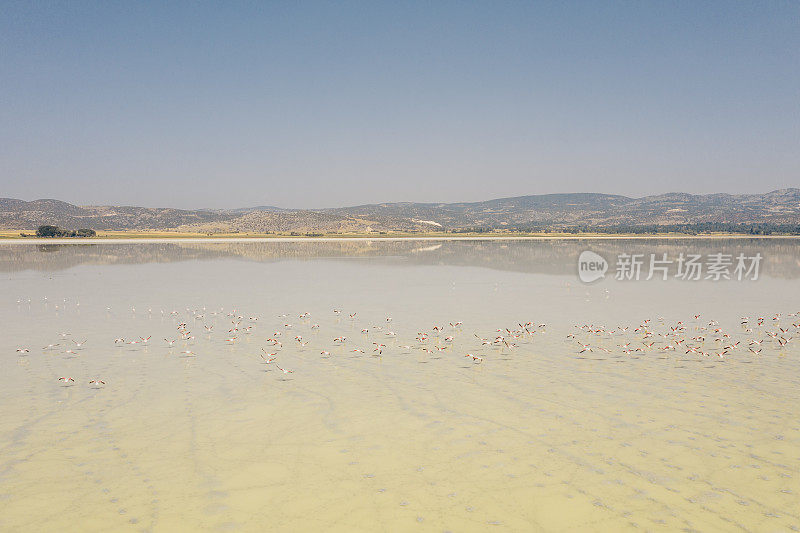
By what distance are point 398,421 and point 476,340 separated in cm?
775

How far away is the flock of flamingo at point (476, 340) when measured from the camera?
15.7m

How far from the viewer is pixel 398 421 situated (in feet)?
33.4

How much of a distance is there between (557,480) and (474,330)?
11.4 meters

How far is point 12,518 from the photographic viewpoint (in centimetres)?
679

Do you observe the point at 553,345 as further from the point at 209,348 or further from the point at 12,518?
the point at 12,518

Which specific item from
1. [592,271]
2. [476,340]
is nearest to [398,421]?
[476,340]

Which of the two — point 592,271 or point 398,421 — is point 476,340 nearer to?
point 398,421

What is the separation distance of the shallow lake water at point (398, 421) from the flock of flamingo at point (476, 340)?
13 cm

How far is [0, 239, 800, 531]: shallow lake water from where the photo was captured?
7051 mm

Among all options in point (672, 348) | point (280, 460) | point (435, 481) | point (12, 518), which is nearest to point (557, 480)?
point (435, 481)

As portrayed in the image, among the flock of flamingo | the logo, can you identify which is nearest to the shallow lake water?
the flock of flamingo

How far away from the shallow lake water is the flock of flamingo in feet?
0.41

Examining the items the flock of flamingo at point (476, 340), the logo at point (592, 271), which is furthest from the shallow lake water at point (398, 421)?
the logo at point (592, 271)

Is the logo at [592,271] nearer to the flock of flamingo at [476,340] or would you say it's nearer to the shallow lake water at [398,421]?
the shallow lake water at [398,421]
